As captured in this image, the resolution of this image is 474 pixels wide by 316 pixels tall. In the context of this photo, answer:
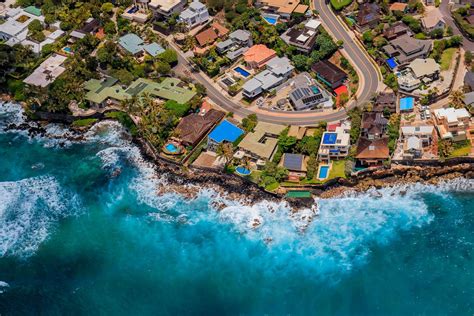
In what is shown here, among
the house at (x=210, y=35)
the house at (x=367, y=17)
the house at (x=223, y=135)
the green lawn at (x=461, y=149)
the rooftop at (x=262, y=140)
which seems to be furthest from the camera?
the house at (x=210, y=35)

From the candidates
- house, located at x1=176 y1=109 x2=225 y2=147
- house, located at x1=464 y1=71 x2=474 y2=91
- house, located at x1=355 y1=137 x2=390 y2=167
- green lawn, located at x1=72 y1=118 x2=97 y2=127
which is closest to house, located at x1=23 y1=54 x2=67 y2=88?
green lawn, located at x1=72 y1=118 x2=97 y2=127

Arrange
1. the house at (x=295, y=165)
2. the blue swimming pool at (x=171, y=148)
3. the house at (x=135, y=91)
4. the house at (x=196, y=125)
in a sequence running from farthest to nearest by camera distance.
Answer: the house at (x=135, y=91)
the house at (x=196, y=125)
the blue swimming pool at (x=171, y=148)
the house at (x=295, y=165)

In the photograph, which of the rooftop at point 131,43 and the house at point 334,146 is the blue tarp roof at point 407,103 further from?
the rooftop at point 131,43

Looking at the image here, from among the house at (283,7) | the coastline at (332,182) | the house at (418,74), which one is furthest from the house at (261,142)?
the house at (283,7)

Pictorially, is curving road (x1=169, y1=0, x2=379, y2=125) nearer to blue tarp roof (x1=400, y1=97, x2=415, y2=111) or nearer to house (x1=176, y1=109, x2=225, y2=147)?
house (x1=176, y1=109, x2=225, y2=147)

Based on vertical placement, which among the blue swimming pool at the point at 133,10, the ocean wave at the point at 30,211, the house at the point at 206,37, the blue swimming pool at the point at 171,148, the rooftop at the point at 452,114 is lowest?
the ocean wave at the point at 30,211

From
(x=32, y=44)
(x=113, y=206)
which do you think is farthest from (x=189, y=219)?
(x=32, y=44)

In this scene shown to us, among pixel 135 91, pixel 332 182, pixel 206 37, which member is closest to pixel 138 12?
pixel 206 37

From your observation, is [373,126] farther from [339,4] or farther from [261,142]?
[339,4]
